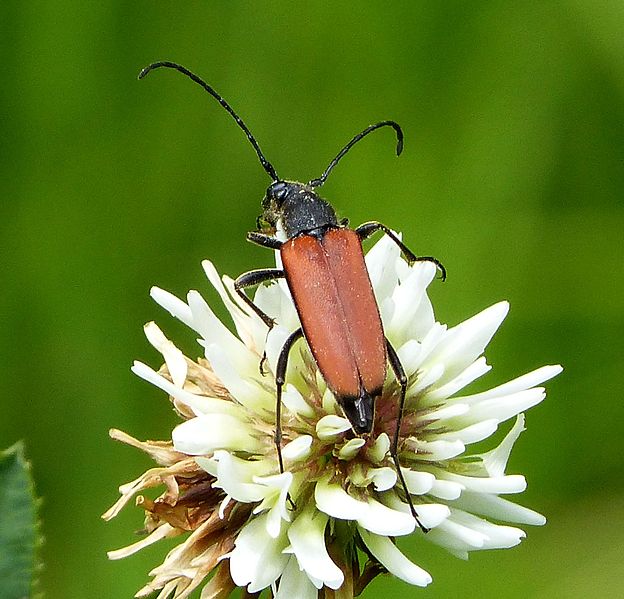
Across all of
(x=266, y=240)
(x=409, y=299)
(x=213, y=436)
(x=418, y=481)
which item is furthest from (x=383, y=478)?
(x=266, y=240)

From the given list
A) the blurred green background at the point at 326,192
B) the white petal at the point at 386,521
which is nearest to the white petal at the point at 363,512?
the white petal at the point at 386,521

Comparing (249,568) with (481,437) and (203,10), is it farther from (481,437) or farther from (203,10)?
(203,10)

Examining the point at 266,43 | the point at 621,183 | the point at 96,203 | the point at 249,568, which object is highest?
the point at 266,43

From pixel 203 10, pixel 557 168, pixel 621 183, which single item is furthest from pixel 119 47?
pixel 621 183

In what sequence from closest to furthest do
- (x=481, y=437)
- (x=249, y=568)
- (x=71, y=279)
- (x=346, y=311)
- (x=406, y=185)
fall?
(x=249, y=568) → (x=481, y=437) → (x=346, y=311) → (x=71, y=279) → (x=406, y=185)

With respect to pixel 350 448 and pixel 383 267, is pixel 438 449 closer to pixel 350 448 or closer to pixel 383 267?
pixel 350 448

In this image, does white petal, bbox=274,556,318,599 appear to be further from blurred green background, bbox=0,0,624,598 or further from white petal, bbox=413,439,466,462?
blurred green background, bbox=0,0,624,598
